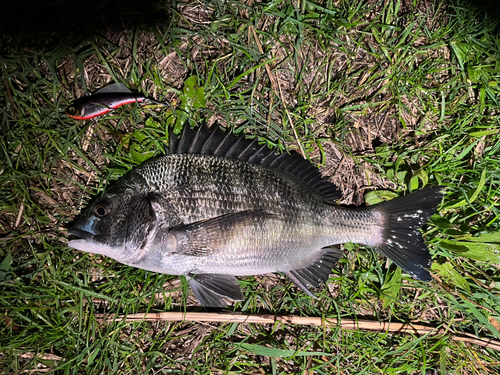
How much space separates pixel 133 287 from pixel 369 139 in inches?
110

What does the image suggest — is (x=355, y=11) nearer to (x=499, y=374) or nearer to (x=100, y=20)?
(x=100, y=20)

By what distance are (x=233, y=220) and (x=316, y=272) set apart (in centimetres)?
101

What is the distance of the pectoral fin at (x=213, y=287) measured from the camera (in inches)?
115

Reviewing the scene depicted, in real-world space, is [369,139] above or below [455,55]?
below

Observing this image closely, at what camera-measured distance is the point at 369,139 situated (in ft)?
11.0

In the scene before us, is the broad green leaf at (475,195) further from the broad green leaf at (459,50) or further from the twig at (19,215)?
the twig at (19,215)

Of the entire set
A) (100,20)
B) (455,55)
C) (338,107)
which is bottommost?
(338,107)

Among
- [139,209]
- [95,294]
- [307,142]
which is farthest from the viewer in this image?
[307,142]

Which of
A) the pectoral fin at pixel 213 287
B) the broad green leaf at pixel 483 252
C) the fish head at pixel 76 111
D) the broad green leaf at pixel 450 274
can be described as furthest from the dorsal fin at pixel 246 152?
the broad green leaf at pixel 483 252

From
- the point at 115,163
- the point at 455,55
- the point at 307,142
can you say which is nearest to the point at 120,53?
the point at 115,163

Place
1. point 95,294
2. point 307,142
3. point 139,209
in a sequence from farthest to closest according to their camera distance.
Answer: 1. point 307,142
2. point 95,294
3. point 139,209

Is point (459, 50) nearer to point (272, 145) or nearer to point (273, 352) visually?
point (272, 145)

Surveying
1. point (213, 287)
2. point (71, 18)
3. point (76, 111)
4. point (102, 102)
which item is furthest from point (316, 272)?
point (71, 18)

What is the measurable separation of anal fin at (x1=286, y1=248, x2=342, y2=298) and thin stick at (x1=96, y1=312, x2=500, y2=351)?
1.20ft
